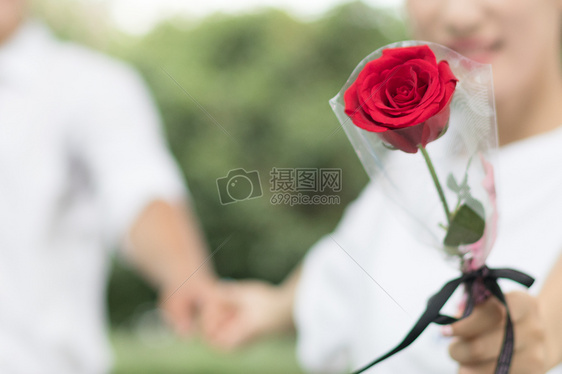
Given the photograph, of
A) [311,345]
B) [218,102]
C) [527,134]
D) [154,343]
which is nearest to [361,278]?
[311,345]

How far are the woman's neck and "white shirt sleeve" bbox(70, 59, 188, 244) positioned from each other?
0.53 m

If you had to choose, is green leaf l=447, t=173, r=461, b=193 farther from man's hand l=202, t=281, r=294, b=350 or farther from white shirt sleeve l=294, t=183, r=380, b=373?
man's hand l=202, t=281, r=294, b=350

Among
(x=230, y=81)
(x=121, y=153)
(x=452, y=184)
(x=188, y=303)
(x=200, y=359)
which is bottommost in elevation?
(x=200, y=359)

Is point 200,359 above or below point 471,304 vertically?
below

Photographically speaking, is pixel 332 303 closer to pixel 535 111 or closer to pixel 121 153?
pixel 535 111

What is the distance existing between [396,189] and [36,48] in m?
0.77

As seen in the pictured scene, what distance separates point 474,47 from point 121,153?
0.58 m

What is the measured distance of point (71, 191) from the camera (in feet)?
3.34

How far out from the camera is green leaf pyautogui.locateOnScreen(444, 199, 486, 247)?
Answer: 41cm

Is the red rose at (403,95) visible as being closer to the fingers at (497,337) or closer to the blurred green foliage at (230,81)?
the fingers at (497,337)

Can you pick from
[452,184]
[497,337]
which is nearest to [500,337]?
[497,337]

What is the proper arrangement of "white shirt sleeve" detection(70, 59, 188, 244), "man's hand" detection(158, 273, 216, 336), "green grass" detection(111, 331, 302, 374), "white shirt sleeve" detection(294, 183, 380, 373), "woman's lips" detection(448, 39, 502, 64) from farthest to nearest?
"green grass" detection(111, 331, 302, 374)
"white shirt sleeve" detection(70, 59, 188, 244)
"man's hand" detection(158, 273, 216, 336)
"white shirt sleeve" detection(294, 183, 380, 373)
"woman's lips" detection(448, 39, 502, 64)

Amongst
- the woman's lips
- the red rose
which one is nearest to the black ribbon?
the red rose

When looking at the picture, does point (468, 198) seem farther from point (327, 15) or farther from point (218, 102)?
point (218, 102)
